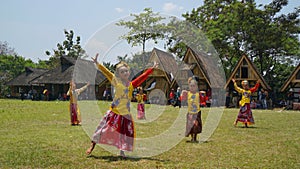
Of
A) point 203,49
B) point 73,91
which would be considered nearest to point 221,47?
point 203,49

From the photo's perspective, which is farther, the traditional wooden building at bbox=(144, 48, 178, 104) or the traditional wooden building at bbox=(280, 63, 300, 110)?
the traditional wooden building at bbox=(280, 63, 300, 110)

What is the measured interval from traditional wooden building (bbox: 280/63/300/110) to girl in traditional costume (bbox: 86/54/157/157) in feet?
90.9

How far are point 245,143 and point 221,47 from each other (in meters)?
34.2

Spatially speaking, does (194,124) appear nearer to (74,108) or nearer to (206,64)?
(74,108)

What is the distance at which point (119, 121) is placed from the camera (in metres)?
7.45

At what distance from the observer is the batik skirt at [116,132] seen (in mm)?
7332

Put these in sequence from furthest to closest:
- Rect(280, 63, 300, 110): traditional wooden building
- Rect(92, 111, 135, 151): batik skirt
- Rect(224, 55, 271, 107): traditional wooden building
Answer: Rect(224, 55, 271, 107): traditional wooden building → Rect(280, 63, 300, 110): traditional wooden building → Rect(92, 111, 135, 151): batik skirt

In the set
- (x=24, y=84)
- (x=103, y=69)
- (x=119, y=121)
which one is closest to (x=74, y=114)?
(x=103, y=69)

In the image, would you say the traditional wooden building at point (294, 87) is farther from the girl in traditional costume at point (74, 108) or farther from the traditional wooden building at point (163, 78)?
the girl in traditional costume at point (74, 108)

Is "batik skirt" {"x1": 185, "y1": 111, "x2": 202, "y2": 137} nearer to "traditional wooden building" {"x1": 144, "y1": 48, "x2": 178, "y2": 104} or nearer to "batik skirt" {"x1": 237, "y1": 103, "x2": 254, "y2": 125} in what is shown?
"batik skirt" {"x1": 237, "y1": 103, "x2": 254, "y2": 125}

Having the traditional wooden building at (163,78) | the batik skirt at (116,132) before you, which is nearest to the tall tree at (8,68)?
the traditional wooden building at (163,78)

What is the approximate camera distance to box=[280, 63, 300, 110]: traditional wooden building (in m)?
32.7

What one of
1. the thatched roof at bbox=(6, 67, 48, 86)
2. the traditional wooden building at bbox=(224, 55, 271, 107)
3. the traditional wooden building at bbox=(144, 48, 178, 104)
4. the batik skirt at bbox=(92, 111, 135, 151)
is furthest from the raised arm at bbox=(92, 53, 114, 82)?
the thatched roof at bbox=(6, 67, 48, 86)

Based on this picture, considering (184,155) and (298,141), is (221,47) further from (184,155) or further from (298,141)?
(184,155)
